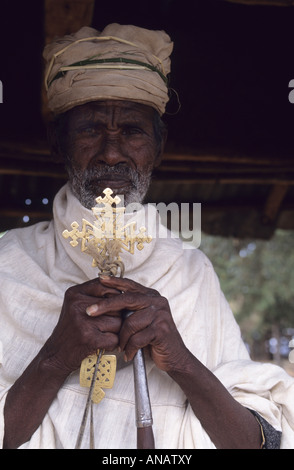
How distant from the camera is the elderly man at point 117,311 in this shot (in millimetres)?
2029

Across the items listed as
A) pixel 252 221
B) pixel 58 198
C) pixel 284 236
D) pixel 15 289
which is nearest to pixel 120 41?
pixel 58 198

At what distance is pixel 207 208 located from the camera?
409 cm

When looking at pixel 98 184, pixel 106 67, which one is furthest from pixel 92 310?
pixel 106 67

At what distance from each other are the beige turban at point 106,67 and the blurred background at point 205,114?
1.48 feet

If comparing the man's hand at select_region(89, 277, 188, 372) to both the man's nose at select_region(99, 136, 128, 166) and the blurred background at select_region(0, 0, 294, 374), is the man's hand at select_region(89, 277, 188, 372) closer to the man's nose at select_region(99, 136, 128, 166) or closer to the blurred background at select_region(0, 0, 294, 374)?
the man's nose at select_region(99, 136, 128, 166)

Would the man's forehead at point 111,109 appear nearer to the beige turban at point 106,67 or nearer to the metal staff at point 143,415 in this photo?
the beige turban at point 106,67

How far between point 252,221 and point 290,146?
0.68m

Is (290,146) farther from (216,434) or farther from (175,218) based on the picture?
(216,434)

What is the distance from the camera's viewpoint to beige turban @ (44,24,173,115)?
2.57 m

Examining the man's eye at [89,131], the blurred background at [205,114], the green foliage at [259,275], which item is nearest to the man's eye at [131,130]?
the man's eye at [89,131]

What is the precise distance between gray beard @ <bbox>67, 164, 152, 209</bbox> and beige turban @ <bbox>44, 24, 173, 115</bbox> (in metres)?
0.30

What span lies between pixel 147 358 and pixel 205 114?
71.5 inches

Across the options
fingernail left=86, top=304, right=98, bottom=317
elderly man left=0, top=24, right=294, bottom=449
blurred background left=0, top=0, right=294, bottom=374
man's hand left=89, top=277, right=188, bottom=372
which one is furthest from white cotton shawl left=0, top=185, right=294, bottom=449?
blurred background left=0, top=0, right=294, bottom=374

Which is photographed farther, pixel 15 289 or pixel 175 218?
pixel 175 218
